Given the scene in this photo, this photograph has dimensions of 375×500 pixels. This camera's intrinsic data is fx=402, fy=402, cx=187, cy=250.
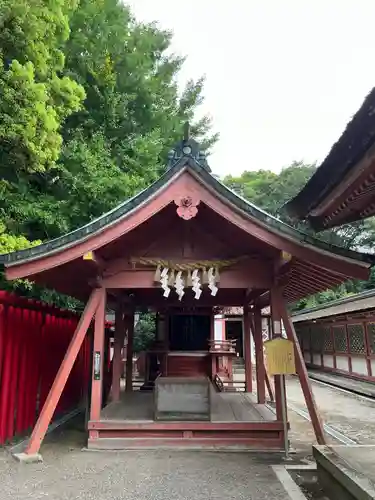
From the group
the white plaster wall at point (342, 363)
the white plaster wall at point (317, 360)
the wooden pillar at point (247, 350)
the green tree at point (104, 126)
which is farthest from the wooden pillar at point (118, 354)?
the white plaster wall at point (317, 360)

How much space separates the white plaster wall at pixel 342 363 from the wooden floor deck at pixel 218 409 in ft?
31.4

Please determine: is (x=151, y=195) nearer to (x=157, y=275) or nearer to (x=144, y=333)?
(x=157, y=275)

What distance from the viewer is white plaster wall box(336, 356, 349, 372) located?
1820 centimetres

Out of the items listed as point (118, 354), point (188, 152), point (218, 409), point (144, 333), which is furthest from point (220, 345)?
point (188, 152)

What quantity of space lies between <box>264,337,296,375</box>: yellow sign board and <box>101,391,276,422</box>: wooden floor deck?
125 cm

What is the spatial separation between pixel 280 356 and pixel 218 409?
2.64 m

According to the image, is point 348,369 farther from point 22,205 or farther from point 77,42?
point 77,42

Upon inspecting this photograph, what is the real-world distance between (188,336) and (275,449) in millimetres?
7124

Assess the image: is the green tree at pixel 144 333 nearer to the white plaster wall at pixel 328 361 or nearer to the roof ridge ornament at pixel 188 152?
the white plaster wall at pixel 328 361

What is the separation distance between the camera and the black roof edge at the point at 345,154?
125 inches

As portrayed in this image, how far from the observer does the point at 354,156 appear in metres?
3.51

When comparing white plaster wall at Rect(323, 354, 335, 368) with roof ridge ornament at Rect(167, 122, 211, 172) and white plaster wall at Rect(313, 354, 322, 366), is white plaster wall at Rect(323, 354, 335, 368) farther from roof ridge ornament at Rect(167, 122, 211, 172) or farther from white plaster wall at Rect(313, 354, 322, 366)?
roof ridge ornament at Rect(167, 122, 211, 172)

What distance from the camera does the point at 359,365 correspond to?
661 inches

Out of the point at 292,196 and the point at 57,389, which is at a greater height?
the point at 292,196
